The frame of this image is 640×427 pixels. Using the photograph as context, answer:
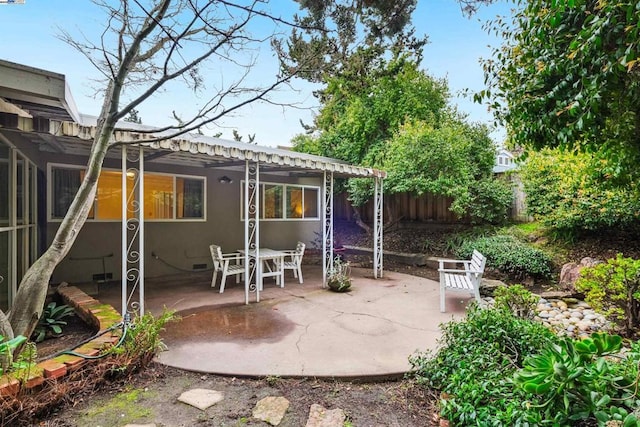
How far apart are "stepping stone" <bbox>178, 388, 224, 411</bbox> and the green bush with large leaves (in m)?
6.36

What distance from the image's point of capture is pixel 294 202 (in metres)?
9.66

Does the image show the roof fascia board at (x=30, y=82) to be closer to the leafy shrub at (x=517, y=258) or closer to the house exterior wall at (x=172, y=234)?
the house exterior wall at (x=172, y=234)

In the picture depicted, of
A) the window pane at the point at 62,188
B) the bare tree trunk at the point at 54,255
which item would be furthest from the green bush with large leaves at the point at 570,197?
the window pane at the point at 62,188

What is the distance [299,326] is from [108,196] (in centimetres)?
465

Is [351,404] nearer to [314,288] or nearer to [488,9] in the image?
[314,288]

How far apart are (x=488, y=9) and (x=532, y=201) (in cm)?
504

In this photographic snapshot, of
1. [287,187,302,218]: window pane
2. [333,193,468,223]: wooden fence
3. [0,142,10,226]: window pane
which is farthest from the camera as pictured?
[333,193,468,223]: wooden fence

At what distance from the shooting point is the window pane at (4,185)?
3.36 meters

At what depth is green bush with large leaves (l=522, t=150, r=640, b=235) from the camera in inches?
245

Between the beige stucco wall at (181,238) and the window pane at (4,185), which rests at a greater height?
the window pane at (4,185)

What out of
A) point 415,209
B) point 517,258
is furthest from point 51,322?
point 415,209

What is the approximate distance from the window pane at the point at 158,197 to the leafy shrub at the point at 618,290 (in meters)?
7.18

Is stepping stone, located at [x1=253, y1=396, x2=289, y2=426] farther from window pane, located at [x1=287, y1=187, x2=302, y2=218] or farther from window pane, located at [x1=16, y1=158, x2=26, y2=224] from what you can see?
window pane, located at [x1=287, y1=187, x2=302, y2=218]

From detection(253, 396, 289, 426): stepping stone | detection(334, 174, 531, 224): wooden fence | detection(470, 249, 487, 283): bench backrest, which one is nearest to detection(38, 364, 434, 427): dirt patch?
detection(253, 396, 289, 426): stepping stone
